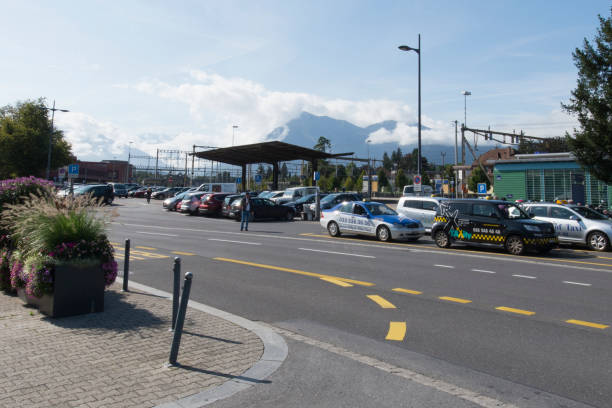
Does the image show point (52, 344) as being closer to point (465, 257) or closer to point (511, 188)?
point (465, 257)

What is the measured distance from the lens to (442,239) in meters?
16.3

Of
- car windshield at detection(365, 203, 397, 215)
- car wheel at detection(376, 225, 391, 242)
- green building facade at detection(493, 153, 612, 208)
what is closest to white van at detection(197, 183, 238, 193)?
green building facade at detection(493, 153, 612, 208)

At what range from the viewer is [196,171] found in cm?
7881

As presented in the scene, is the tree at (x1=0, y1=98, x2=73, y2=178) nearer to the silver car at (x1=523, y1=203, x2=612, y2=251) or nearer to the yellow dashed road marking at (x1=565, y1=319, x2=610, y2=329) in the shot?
the silver car at (x1=523, y1=203, x2=612, y2=251)

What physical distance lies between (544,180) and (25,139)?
46.2 metres

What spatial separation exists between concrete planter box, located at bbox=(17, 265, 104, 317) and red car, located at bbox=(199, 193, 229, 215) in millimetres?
25473

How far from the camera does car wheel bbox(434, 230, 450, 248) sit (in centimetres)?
1616

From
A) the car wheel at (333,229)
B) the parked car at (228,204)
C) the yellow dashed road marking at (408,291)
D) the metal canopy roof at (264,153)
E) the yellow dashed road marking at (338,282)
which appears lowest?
the yellow dashed road marking at (408,291)

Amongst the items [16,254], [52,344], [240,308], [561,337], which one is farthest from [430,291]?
[16,254]

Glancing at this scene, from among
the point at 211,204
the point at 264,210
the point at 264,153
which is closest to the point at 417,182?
the point at 264,210

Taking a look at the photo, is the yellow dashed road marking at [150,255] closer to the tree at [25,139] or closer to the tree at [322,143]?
the tree at [25,139]

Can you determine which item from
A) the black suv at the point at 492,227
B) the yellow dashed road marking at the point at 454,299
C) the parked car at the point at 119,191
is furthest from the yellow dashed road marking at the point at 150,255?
the parked car at the point at 119,191

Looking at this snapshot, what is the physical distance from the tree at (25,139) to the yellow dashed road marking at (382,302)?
46825 millimetres

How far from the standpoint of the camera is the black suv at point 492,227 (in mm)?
14461
